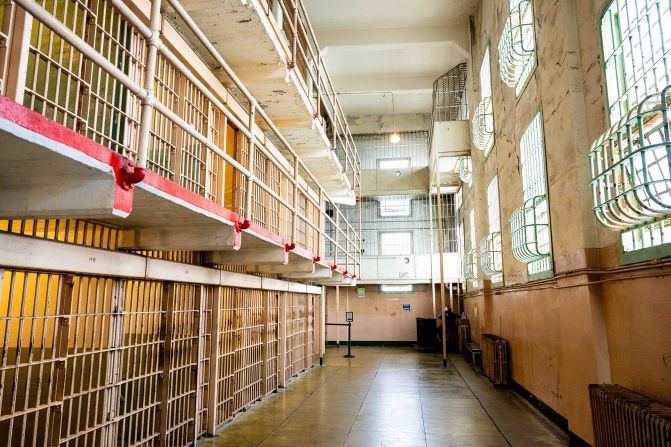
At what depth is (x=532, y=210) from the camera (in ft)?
22.3

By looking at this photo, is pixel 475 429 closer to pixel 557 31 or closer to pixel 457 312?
pixel 557 31

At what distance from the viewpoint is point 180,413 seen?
536 centimetres

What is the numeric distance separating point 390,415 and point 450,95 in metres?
10.8

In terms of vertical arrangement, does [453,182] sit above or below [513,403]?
above

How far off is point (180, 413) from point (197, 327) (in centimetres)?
100

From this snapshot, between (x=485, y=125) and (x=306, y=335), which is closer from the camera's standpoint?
(x=485, y=125)

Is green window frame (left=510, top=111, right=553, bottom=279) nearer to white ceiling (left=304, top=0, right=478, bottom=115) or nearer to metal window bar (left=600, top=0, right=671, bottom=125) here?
metal window bar (left=600, top=0, right=671, bottom=125)

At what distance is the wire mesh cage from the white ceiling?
49cm

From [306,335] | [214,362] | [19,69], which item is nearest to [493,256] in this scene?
[306,335]

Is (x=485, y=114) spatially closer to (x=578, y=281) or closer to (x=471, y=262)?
(x=471, y=262)

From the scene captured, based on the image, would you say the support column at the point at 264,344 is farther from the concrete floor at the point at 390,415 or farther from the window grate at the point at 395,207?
the window grate at the point at 395,207

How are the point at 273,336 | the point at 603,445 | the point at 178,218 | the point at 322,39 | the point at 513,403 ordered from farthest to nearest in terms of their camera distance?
the point at 322,39, the point at 273,336, the point at 513,403, the point at 603,445, the point at 178,218

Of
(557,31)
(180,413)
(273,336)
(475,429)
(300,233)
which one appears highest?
(557,31)

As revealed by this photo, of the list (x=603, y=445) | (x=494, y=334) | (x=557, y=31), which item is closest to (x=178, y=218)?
(x=603, y=445)
